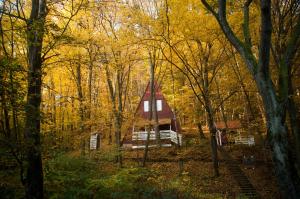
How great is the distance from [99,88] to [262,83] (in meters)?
27.4

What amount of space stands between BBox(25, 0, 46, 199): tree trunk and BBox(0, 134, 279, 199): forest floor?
0.50 meters

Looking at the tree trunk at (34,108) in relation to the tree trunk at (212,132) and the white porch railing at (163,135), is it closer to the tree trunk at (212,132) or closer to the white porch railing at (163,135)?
the tree trunk at (212,132)

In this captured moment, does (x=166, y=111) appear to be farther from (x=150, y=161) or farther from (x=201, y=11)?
(x=201, y=11)

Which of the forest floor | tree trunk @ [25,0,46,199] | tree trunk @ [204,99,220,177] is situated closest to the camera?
tree trunk @ [25,0,46,199]

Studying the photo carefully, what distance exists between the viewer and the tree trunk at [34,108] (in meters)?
Answer: 5.26

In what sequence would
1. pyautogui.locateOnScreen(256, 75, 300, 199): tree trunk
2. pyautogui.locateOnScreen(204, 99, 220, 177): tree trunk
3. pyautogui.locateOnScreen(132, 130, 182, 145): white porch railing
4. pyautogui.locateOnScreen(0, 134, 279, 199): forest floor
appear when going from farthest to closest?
pyautogui.locateOnScreen(132, 130, 182, 145): white porch railing
pyautogui.locateOnScreen(204, 99, 220, 177): tree trunk
pyautogui.locateOnScreen(0, 134, 279, 199): forest floor
pyautogui.locateOnScreen(256, 75, 300, 199): tree trunk

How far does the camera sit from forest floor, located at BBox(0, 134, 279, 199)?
7227 millimetres

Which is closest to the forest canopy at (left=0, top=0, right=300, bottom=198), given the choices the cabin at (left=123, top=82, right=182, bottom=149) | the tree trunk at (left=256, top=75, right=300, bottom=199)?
the tree trunk at (left=256, top=75, right=300, bottom=199)

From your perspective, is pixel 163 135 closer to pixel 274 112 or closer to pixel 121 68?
pixel 121 68

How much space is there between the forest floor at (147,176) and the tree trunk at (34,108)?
0.50 metres

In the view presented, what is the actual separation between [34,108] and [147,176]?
318 inches

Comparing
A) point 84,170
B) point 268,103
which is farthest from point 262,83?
point 84,170

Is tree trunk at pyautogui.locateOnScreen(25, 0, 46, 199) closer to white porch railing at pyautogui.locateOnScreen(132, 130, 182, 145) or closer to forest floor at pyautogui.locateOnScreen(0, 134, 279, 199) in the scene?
forest floor at pyautogui.locateOnScreen(0, 134, 279, 199)

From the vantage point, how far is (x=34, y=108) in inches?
206
